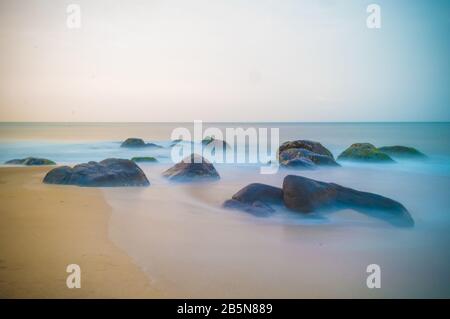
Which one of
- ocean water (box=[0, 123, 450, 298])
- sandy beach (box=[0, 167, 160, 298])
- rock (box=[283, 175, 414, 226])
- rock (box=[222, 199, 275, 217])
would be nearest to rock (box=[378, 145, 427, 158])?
ocean water (box=[0, 123, 450, 298])

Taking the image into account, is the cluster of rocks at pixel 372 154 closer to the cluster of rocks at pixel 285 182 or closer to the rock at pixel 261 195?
the cluster of rocks at pixel 285 182

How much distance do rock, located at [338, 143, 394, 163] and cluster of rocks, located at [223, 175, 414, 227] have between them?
6528 millimetres

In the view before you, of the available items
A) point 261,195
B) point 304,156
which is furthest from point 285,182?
point 304,156

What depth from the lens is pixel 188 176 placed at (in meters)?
8.30

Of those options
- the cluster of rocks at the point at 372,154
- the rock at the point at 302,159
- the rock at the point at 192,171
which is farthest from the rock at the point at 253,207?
the cluster of rocks at the point at 372,154

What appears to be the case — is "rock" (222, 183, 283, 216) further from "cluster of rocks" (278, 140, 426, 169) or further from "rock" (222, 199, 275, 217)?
"cluster of rocks" (278, 140, 426, 169)

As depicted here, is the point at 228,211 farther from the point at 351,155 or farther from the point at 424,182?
the point at 351,155

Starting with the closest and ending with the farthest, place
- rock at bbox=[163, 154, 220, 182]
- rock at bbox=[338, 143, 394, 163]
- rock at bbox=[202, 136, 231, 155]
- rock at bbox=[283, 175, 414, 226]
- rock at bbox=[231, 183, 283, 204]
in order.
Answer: rock at bbox=[283, 175, 414, 226]
rock at bbox=[231, 183, 283, 204]
rock at bbox=[163, 154, 220, 182]
rock at bbox=[338, 143, 394, 163]
rock at bbox=[202, 136, 231, 155]

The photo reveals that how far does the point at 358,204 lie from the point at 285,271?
8.72 feet

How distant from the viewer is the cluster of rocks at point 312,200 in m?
5.28

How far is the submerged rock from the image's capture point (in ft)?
33.2

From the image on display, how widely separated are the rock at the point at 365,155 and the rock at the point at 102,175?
7.77 metres

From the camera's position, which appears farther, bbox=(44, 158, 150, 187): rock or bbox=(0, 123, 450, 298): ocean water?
bbox=(44, 158, 150, 187): rock
